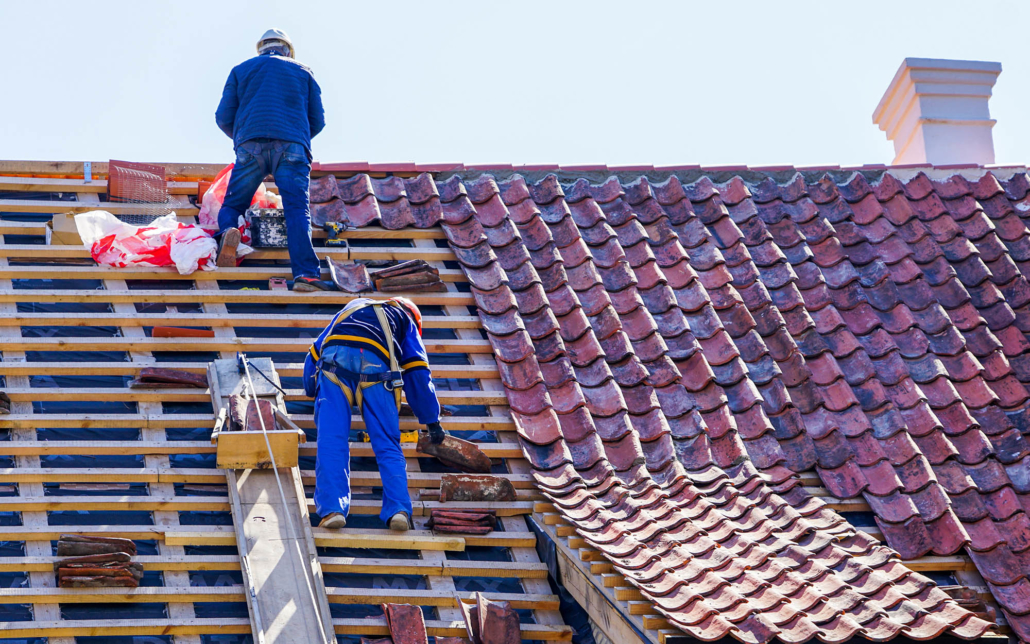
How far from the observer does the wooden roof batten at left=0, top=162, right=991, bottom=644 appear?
5.25 m

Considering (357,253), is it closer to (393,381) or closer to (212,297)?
(212,297)

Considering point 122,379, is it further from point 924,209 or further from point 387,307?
point 924,209

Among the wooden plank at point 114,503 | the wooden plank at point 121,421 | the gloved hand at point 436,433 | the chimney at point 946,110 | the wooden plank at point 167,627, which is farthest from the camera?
the chimney at point 946,110

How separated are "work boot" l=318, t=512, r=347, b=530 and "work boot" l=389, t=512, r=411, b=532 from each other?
0.75 feet

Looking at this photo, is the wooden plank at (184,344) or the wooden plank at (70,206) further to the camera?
the wooden plank at (70,206)

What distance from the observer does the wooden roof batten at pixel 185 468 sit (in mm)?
5246

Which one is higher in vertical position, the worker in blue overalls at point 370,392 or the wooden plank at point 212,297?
the wooden plank at point 212,297

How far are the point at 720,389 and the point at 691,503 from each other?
1092mm

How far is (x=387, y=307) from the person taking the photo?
644 centimetres

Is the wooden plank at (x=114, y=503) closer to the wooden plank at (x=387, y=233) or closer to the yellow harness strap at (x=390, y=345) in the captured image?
the yellow harness strap at (x=390, y=345)

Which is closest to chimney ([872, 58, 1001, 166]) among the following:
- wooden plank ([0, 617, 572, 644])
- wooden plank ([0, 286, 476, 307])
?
wooden plank ([0, 286, 476, 307])

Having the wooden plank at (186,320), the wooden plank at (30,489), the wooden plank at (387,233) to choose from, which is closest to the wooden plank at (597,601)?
the wooden plank at (186,320)

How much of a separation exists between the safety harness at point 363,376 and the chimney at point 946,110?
5.43m

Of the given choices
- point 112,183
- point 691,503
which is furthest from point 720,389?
point 112,183
